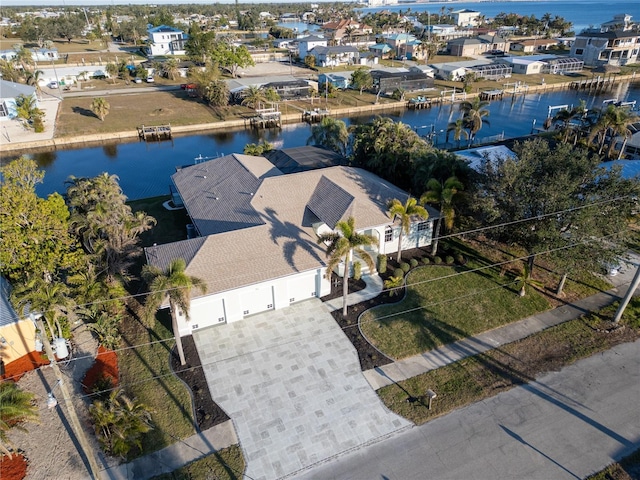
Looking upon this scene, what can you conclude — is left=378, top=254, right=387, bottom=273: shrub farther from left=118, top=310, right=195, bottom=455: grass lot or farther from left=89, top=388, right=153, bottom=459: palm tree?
left=89, top=388, right=153, bottom=459: palm tree

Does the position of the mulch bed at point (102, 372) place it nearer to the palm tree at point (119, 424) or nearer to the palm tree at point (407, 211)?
the palm tree at point (119, 424)

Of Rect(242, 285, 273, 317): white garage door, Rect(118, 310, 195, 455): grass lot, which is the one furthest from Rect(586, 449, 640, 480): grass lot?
Rect(242, 285, 273, 317): white garage door

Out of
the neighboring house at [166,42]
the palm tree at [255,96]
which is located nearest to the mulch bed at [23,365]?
the palm tree at [255,96]

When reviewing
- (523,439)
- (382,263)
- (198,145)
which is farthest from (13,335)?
(198,145)

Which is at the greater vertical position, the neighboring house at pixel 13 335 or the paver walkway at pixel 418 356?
the neighboring house at pixel 13 335

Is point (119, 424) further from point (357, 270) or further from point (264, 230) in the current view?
point (357, 270)

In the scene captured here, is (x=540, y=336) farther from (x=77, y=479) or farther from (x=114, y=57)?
(x=114, y=57)

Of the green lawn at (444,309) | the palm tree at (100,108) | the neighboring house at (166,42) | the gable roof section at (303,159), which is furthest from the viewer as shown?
the neighboring house at (166,42)
